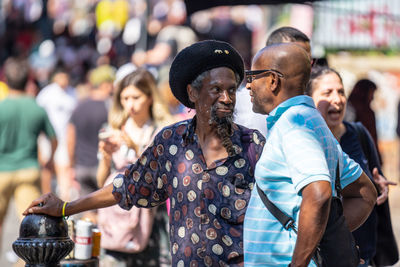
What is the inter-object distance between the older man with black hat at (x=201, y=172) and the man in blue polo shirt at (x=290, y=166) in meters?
0.36

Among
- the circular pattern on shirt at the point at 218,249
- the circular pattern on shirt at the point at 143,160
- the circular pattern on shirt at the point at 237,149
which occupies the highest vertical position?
the circular pattern on shirt at the point at 237,149

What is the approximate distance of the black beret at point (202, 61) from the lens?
12.1 feet

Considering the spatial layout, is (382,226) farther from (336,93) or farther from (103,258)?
(103,258)

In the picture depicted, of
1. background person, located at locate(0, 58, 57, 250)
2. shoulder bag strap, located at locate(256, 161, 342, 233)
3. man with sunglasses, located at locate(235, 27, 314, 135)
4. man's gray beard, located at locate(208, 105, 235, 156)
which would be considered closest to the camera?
shoulder bag strap, located at locate(256, 161, 342, 233)

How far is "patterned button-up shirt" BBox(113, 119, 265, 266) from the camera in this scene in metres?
3.47

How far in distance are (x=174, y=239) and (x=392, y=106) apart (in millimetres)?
12771

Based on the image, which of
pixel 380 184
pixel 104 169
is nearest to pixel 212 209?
pixel 380 184

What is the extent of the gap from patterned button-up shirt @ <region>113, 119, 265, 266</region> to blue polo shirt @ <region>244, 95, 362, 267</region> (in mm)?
335

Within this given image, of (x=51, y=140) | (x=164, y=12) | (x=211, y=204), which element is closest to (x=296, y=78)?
(x=211, y=204)

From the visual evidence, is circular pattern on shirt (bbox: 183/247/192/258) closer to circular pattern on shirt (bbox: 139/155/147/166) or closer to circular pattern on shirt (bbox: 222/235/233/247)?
circular pattern on shirt (bbox: 222/235/233/247)

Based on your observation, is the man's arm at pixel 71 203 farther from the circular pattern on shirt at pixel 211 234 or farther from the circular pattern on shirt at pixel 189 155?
the circular pattern on shirt at pixel 211 234

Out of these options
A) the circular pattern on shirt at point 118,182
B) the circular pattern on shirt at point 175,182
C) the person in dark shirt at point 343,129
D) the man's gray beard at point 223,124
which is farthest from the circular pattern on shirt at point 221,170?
the person in dark shirt at point 343,129

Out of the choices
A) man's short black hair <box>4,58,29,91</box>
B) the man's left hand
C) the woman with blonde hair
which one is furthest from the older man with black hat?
man's short black hair <box>4,58,29,91</box>

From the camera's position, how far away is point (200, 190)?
3.54 meters
